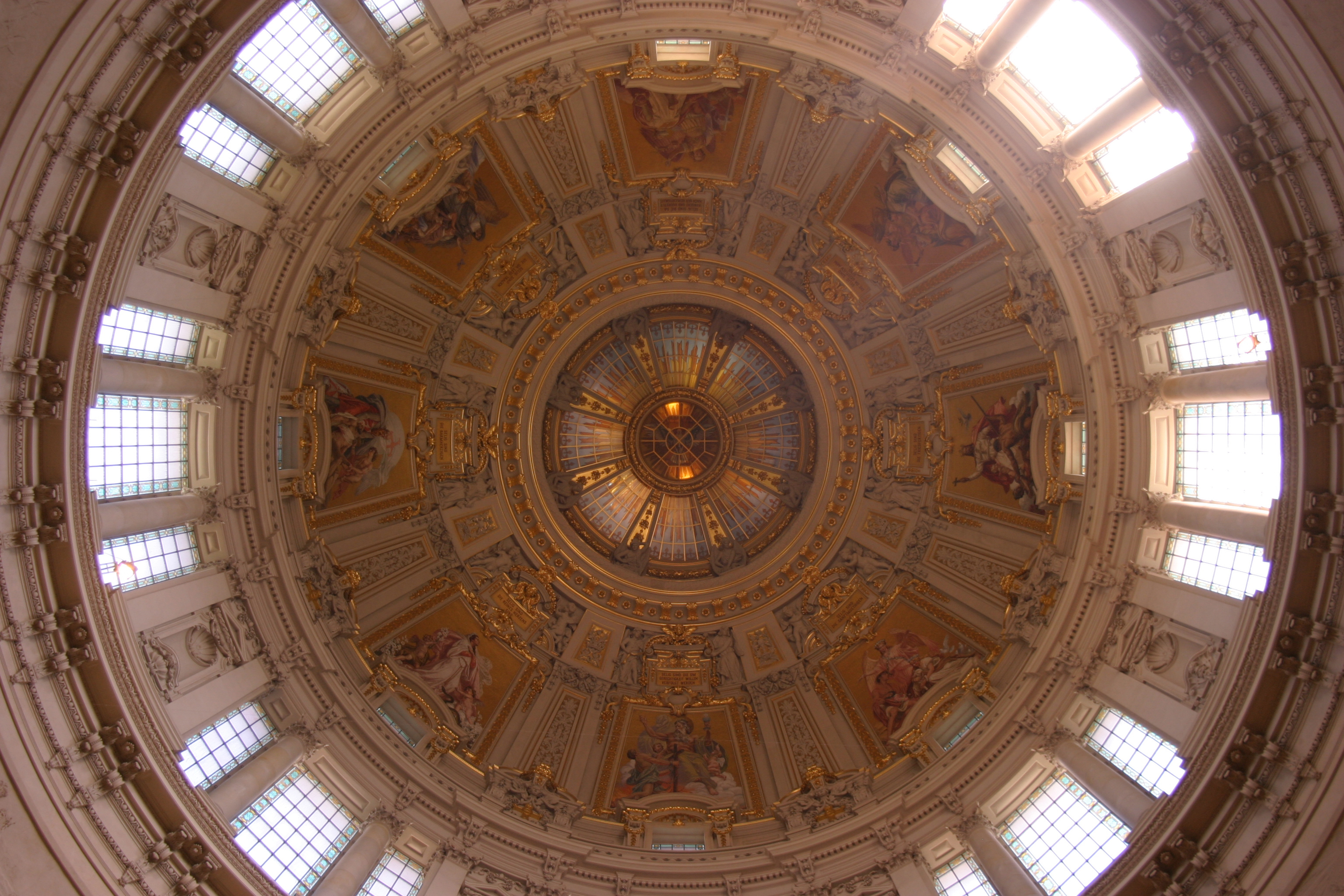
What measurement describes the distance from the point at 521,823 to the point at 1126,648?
1687cm

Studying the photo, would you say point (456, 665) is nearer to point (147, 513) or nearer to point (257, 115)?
point (147, 513)

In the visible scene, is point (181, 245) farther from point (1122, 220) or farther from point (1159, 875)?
point (1159, 875)

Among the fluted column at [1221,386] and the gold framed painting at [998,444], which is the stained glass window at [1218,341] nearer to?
the fluted column at [1221,386]

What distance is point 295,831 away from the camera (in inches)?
738

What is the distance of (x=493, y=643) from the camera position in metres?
26.1

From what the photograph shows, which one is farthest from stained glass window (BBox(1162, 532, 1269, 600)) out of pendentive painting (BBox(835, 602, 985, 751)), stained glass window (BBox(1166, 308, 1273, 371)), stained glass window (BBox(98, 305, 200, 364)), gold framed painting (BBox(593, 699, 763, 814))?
stained glass window (BBox(98, 305, 200, 364))

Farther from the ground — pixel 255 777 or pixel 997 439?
pixel 997 439

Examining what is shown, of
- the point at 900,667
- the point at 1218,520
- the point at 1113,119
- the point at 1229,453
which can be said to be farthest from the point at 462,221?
the point at 1218,520

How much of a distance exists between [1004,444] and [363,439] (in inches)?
772

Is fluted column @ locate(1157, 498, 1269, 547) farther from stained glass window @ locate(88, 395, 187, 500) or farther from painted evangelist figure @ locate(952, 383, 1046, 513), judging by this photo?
stained glass window @ locate(88, 395, 187, 500)

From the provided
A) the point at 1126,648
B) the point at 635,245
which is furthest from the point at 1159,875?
the point at 635,245

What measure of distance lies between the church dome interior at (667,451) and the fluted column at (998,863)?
9 centimetres

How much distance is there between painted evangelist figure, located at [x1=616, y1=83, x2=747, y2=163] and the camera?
72.1 ft

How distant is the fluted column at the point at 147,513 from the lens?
16266 mm
